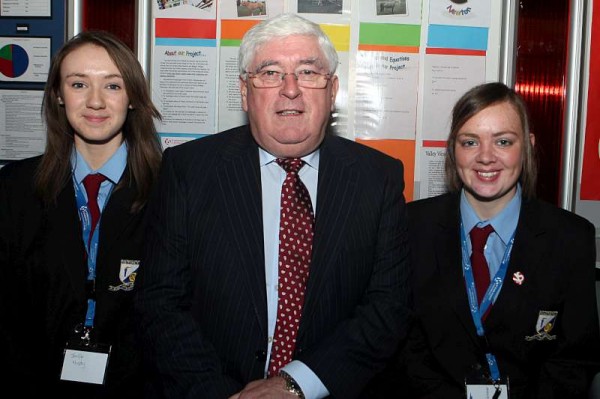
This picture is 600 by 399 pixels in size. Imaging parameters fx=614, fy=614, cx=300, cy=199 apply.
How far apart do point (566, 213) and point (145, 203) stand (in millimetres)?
1631

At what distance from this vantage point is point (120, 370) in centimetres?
225

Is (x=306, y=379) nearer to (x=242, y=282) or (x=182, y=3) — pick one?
(x=242, y=282)

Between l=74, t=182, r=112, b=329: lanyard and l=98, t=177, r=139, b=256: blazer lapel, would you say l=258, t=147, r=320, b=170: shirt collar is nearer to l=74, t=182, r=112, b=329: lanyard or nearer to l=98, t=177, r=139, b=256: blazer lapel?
l=98, t=177, r=139, b=256: blazer lapel

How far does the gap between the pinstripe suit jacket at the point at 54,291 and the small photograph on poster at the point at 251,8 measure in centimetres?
128

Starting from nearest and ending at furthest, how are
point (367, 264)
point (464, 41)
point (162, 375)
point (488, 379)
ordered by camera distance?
point (162, 375)
point (367, 264)
point (488, 379)
point (464, 41)

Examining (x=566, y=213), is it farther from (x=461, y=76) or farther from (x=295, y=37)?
(x=295, y=37)

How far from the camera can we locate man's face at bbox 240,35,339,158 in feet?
6.66

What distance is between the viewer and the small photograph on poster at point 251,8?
307 centimetres

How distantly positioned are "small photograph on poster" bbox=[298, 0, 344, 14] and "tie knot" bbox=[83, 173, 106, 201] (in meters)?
1.35

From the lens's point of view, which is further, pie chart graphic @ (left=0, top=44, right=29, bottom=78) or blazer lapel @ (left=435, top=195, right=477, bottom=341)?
pie chart graphic @ (left=0, top=44, right=29, bottom=78)

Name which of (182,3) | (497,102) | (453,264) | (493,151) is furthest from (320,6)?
(453,264)

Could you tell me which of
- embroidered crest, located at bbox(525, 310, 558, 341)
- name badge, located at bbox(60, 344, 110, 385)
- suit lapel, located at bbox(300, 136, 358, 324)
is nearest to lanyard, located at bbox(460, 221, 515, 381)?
embroidered crest, located at bbox(525, 310, 558, 341)

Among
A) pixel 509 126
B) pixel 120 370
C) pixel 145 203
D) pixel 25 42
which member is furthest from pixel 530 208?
pixel 25 42

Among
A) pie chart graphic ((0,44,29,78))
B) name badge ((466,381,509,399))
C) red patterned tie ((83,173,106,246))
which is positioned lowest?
name badge ((466,381,509,399))
